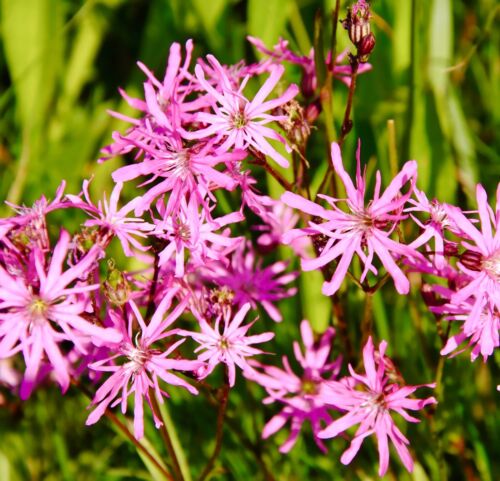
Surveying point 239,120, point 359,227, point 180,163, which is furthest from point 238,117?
point 359,227

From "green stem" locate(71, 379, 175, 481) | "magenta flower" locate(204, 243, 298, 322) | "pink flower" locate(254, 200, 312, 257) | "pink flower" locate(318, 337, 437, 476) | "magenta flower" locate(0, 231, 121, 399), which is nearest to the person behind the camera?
"magenta flower" locate(0, 231, 121, 399)

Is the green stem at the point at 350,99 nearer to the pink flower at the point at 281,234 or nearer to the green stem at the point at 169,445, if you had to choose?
the pink flower at the point at 281,234

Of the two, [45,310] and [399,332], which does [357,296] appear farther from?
[45,310]

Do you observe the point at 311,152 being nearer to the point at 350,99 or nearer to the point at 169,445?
the point at 350,99

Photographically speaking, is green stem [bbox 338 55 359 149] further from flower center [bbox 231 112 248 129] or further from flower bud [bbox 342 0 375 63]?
flower center [bbox 231 112 248 129]

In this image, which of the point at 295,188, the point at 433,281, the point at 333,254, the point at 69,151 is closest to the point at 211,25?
the point at 69,151

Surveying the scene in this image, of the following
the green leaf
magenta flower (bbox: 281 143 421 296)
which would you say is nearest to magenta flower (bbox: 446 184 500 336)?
magenta flower (bbox: 281 143 421 296)
